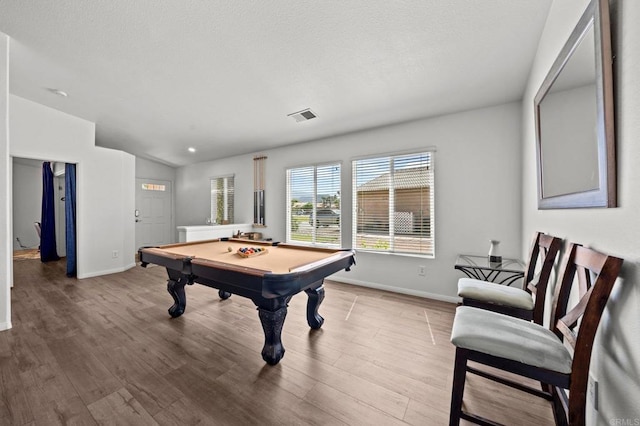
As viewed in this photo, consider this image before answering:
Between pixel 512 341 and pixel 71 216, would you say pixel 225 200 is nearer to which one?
pixel 71 216

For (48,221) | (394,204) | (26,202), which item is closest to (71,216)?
(48,221)

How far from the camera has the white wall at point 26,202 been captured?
6.55 metres

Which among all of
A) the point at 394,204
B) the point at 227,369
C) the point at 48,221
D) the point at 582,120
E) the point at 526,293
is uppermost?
the point at 582,120

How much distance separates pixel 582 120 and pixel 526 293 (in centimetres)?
126

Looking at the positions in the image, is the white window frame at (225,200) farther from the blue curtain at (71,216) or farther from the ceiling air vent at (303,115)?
the ceiling air vent at (303,115)

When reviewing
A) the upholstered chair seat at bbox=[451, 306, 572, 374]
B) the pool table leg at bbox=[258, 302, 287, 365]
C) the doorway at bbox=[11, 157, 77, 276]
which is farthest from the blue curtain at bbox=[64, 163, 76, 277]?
the upholstered chair seat at bbox=[451, 306, 572, 374]

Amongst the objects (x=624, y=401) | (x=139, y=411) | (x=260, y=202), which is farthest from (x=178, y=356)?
(x=260, y=202)

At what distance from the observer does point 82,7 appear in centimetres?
177

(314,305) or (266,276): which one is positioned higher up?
(266,276)

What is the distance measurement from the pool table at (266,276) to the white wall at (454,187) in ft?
5.00

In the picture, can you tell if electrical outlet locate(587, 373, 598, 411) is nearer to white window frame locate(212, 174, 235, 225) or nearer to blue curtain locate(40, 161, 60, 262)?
white window frame locate(212, 174, 235, 225)

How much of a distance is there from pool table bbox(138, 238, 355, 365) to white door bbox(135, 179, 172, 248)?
16.4 ft

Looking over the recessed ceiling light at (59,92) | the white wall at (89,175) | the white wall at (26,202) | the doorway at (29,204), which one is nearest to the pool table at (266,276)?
the recessed ceiling light at (59,92)

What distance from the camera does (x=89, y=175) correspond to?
4.18 metres
